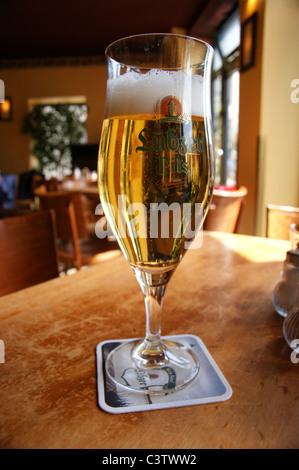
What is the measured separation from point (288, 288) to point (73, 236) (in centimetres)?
166

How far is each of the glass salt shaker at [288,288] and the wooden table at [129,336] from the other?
0.07ft

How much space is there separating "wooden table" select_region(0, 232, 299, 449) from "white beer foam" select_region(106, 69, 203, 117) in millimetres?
269

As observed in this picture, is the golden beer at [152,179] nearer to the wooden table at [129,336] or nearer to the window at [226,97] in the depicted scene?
the wooden table at [129,336]

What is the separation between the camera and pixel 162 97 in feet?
1.11

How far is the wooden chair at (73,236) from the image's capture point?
2082mm

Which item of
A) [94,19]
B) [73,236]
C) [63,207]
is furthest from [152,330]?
[94,19]

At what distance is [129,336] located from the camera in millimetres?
475

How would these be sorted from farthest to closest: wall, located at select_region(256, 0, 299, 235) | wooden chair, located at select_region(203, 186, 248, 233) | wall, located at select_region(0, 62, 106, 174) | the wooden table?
wall, located at select_region(0, 62, 106, 174)
wall, located at select_region(256, 0, 299, 235)
wooden chair, located at select_region(203, 186, 248, 233)
the wooden table

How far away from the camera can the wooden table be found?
11.3 inches

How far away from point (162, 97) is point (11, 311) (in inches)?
15.1

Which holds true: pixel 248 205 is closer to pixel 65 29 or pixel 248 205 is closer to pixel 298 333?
pixel 298 333

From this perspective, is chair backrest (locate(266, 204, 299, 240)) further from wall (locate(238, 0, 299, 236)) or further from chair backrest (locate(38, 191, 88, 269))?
wall (locate(238, 0, 299, 236))

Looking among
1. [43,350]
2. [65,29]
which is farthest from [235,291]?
[65,29]

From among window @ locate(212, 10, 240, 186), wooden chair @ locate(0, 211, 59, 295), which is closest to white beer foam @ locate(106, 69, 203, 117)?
wooden chair @ locate(0, 211, 59, 295)
